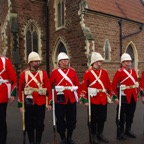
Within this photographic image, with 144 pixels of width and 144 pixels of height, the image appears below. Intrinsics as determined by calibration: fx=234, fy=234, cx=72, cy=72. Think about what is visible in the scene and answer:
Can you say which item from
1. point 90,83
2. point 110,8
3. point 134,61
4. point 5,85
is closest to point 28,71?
point 5,85

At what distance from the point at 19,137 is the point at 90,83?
219 centimetres

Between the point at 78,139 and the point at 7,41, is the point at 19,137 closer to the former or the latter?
the point at 78,139

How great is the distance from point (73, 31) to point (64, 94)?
34.6 feet

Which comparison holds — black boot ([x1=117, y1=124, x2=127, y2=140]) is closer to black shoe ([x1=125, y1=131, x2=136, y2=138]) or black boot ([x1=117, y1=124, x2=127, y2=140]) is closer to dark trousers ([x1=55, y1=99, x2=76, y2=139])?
black shoe ([x1=125, y1=131, x2=136, y2=138])

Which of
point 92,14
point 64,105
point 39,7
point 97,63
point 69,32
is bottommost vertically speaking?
point 64,105

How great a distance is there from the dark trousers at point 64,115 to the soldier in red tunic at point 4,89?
964 mm

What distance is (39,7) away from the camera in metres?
17.4

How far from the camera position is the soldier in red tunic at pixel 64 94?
15.6 ft

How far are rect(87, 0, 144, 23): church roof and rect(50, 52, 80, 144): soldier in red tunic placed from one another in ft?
33.8

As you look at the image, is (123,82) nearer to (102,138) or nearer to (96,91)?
(96,91)

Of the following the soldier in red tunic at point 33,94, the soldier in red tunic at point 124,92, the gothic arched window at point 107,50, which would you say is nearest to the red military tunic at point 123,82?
the soldier in red tunic at point 124,92

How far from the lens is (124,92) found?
17.3ft

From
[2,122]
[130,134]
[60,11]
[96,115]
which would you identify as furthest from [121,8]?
[2,122]

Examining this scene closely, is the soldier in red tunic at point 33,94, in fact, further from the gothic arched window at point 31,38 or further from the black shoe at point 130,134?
the gothic arched window at point 31,38
